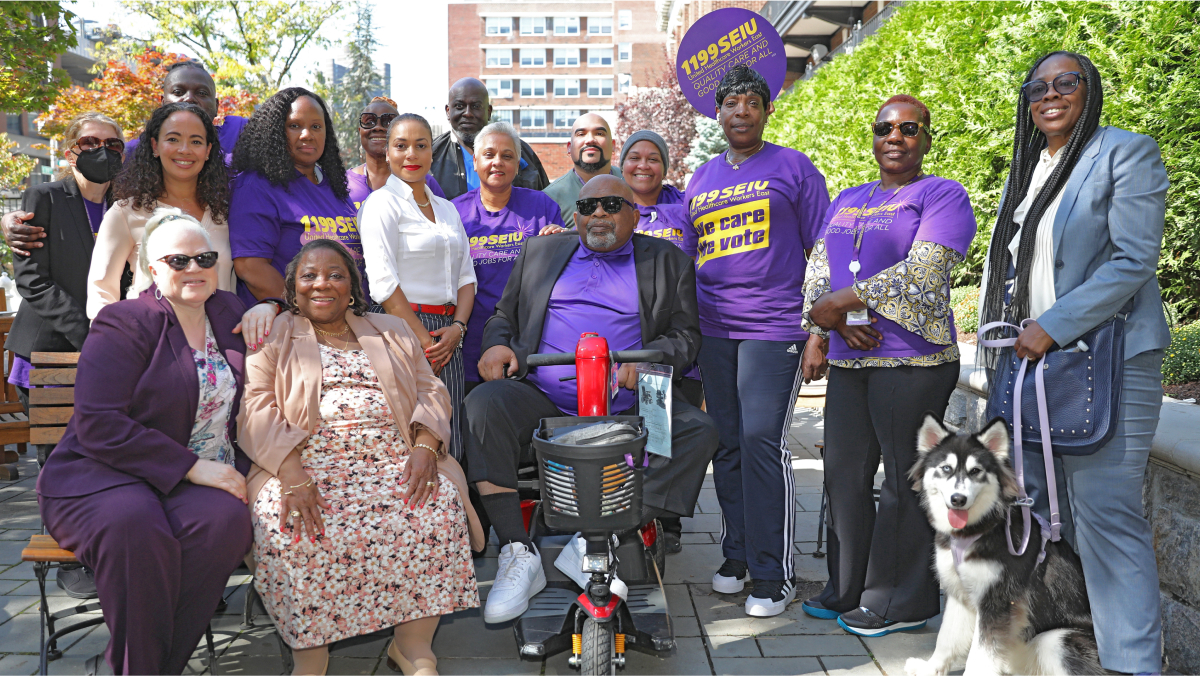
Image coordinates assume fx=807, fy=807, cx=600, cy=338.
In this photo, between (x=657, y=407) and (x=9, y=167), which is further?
(x=9, y=167)

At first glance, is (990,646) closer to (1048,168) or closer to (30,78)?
(1048,168)

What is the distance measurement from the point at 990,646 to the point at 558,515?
1.62m

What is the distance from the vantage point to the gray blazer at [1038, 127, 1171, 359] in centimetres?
276

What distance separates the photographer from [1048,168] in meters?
3.04

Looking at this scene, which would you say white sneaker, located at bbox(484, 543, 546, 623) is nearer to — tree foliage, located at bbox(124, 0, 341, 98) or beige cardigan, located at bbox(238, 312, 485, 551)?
beige cardigan, located at bbox(238, 312, 485, 551)

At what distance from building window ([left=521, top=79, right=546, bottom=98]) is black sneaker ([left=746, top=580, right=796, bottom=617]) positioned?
7133 cm

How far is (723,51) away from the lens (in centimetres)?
525

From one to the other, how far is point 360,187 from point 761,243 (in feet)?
7.57

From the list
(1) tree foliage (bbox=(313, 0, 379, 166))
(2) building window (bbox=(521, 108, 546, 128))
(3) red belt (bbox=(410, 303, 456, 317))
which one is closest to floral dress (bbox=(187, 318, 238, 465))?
(3) red belt (bbox=(410, 303, 456, 317))

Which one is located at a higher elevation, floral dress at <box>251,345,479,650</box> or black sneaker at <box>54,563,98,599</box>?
floral dress at <box>251,345,479,650</box>

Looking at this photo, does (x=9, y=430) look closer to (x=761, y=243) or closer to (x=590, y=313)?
(x=590, y=313)

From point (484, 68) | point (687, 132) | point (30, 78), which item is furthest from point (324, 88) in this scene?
point (484, 68)

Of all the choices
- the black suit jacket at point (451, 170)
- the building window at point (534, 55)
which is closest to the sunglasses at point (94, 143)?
the black suit jacket at point (451, 170)

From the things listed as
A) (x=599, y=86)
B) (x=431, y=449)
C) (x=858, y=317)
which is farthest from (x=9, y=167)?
(x=599, y=86)
